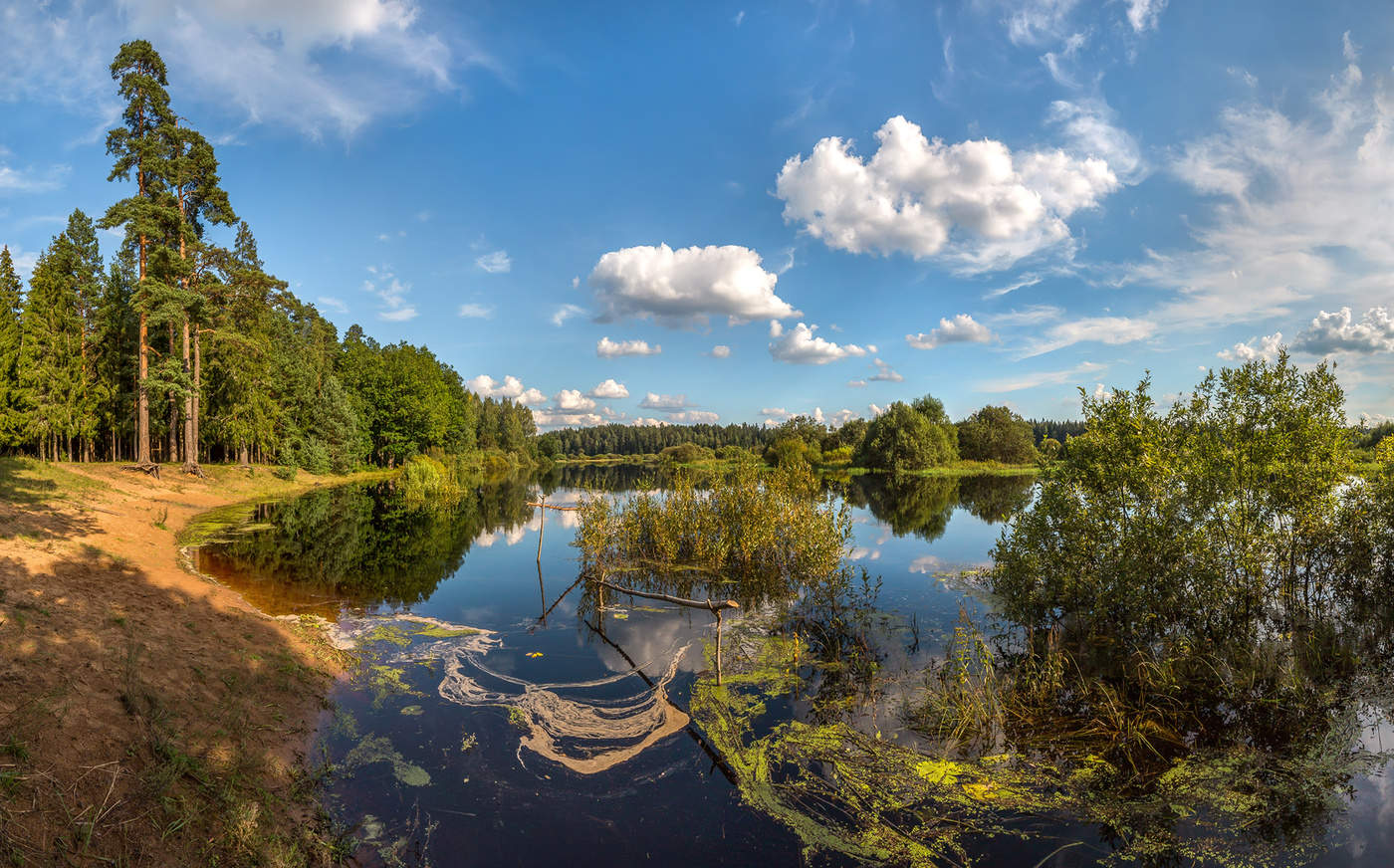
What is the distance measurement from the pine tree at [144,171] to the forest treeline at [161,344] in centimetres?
7

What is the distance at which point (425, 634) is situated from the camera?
614 inches

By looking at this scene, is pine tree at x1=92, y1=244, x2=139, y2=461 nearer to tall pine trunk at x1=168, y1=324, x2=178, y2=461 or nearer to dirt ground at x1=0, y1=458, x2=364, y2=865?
tall pine trunk at x1=168, y1=324, x2=178, y2=461

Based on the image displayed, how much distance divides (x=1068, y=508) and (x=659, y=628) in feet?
38.0

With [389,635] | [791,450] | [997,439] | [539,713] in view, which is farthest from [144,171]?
[997,439]

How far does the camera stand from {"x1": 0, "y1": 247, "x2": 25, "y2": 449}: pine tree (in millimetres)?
33938

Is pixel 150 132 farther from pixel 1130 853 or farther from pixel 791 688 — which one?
pixel 1130 853

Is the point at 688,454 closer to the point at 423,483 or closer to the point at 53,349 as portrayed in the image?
the point at 423,483

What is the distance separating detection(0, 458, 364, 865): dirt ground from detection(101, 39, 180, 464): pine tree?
20.5 m

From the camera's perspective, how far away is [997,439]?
102 meters

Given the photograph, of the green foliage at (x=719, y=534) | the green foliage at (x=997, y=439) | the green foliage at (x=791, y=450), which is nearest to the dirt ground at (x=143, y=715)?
the green foliage at (x=719, y=534)

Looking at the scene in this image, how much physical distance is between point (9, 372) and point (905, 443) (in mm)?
91288

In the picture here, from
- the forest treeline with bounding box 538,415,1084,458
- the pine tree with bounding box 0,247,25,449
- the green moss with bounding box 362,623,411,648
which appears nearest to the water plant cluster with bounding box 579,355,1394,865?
the green moss with bounding box 362,623,411,648

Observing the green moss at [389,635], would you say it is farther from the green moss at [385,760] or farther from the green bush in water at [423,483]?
the green bush in water at [423,483]

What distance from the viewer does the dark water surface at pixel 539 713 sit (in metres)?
7.67
